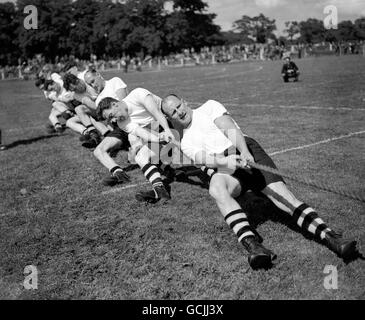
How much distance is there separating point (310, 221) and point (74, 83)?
5.78m

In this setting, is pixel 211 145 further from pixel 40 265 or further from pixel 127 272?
A: pixel 40 265

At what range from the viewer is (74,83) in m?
8.05

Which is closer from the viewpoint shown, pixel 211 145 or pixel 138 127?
pixel 211 145

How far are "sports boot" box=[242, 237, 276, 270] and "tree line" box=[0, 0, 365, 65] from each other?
7098cm

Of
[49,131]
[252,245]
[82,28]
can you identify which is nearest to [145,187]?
[252,245]

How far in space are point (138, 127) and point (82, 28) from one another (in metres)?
81.2

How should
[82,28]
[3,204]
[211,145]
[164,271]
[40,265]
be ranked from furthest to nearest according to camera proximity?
[82,28] < [3,204] < [211,145] < [40,265] < [164,271]

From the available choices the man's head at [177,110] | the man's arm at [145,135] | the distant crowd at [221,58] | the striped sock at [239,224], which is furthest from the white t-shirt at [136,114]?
the distant crowd at [221,58]

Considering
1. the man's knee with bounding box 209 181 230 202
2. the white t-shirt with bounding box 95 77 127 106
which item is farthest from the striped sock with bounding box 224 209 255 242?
the white t-shirt with bounding box 95 77 127 106

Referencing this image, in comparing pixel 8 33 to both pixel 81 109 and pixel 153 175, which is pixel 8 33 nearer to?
pixel 81 109

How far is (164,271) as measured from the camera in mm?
3662
